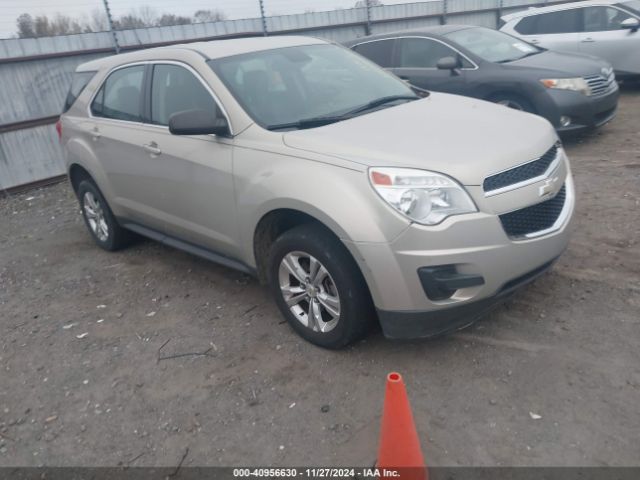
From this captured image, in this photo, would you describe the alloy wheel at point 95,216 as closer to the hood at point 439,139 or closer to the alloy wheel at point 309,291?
the alloy wheel at point 309,291

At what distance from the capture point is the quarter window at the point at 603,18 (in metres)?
9.48

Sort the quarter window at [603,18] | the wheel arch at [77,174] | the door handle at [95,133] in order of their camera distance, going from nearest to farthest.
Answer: the door handle at [95,133]
the wheel arch at [77,174]
the quarter window at [603,18]

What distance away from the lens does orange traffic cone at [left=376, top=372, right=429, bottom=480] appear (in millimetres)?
2236

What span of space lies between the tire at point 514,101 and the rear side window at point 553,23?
13.0 feet

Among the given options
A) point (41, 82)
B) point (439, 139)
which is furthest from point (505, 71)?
point (41, 82)

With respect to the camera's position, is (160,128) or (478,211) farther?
(160,128)

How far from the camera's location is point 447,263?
279 cm

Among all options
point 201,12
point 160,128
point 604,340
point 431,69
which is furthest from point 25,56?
A: point 604,340

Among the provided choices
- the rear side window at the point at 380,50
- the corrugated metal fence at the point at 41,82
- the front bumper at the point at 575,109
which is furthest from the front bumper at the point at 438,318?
the corrugated metal fence at the point at 41,82

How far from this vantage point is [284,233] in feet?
11.0

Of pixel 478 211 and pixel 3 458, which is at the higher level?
pixel 478 211

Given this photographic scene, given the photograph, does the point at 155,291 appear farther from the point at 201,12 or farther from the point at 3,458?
the point at 201,12

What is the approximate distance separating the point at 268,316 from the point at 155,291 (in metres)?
1.17

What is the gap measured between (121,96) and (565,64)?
5.30 m
